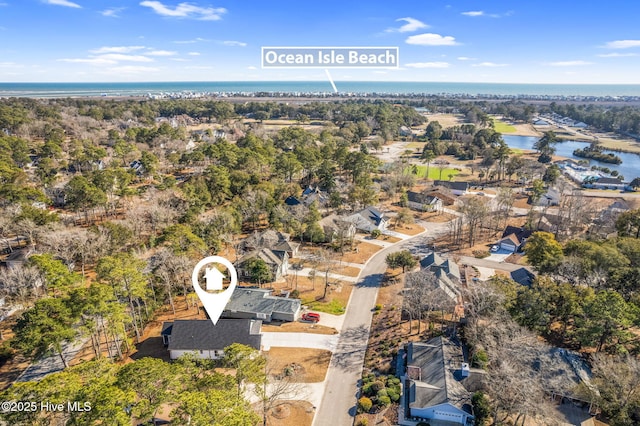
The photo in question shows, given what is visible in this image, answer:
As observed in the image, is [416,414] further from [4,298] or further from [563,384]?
[4,298]

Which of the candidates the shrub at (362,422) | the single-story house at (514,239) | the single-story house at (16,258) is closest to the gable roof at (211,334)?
the shrub at (362,422)

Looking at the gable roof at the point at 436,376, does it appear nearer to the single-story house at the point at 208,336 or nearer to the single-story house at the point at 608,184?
the single-story house at the point at 208,336

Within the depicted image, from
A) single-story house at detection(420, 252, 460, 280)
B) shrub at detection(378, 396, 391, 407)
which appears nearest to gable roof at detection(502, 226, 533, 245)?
single-story house at detection(420, 252, 460, 280)

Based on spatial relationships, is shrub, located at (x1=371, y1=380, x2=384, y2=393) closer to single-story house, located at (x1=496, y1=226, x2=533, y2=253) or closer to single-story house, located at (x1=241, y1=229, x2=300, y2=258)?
single-story house, located at (x1=241, y1=229, x2=300, y2=258)

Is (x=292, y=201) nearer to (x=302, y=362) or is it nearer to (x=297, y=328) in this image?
(x=297, y=328)

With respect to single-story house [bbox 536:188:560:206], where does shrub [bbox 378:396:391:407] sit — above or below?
below

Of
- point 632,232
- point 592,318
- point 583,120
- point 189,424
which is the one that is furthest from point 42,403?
point 583,120

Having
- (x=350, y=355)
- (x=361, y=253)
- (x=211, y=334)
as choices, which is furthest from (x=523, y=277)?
(x=211, y=334)
